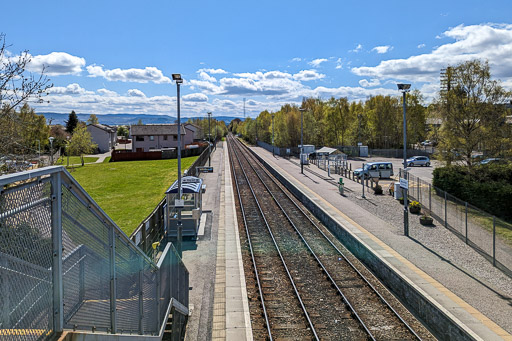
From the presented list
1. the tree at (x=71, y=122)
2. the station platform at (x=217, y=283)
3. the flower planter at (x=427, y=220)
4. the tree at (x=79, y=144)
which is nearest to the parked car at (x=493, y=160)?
the flower planter at (x=427, y=220)

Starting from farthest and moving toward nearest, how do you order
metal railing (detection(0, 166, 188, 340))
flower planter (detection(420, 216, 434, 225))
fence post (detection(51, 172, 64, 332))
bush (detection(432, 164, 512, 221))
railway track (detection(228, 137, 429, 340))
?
1. bush (detection(432, 164, 512, 221))
2. flower planter (detection(420, 216, 434, 225))
3. railway track (detection(228, 137, 429, 340))
4. fence post (detection(51, 172, 64, 332))
5. metal railing (detection(0, 166, 188, 340))

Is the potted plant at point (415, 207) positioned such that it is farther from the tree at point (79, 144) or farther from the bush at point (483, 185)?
the tree at point (79, 144)

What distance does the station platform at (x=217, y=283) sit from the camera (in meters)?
10.2

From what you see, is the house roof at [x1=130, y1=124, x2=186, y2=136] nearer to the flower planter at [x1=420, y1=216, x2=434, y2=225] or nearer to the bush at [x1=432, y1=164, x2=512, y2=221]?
the bush at [x1=432, y1=164, x2=512, y2=221]

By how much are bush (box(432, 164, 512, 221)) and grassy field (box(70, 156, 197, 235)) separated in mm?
20499

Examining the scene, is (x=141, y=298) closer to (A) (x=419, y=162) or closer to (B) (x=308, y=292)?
(B) (x=308, y=292)

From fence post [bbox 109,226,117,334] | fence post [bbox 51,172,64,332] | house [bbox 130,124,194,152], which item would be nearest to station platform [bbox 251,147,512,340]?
fence post [bbox 109,226,117,334]

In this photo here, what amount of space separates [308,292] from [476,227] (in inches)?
357

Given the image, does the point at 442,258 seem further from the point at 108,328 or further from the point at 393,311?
the point at 108,328

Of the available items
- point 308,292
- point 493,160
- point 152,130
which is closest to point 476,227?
point 308,292

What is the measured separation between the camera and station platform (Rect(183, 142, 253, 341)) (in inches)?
401

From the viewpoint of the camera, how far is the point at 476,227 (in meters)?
17.3

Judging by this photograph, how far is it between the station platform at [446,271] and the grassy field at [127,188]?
12067mm

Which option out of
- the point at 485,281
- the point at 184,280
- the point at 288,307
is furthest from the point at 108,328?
the point at 485,281
